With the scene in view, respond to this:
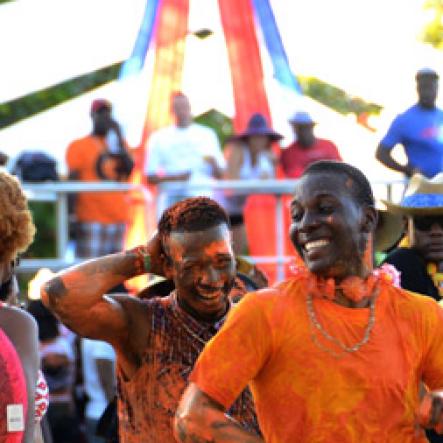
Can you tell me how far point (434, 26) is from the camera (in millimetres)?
17547

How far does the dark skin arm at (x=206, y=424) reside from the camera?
13.1 feet

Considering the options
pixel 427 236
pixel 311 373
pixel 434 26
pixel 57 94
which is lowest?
pixel 57 94

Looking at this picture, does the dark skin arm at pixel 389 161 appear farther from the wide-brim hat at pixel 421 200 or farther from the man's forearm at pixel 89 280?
the man's forearm at pixel 89 280

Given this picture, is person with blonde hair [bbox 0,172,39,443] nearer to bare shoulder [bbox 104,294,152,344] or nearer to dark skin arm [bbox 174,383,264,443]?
bare shoulder [bbox 104,294,152,344]

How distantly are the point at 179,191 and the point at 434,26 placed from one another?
7597mm

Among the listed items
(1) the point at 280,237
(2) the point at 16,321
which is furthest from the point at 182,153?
(2) the point at 16,321

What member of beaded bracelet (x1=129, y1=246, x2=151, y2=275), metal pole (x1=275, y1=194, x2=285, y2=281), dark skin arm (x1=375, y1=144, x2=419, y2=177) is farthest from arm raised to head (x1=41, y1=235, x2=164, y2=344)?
dark skin arm (x1=375, y1=144, x2=419, y2=177)

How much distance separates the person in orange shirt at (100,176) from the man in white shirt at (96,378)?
2.86 feet

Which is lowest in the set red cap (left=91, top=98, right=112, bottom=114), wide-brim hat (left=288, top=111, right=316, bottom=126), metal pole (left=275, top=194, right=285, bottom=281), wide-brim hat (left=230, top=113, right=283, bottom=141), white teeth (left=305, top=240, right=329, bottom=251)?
metal pole (left=275, top=194, right=285, bottom=281)

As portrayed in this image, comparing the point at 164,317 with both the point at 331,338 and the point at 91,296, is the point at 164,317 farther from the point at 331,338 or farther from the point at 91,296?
the point at 331,338

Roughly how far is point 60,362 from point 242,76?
293cm

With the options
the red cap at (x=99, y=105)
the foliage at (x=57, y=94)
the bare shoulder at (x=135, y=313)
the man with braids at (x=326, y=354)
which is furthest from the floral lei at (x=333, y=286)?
the foliage at (x=57, y=94)

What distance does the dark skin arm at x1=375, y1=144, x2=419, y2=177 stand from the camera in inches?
437

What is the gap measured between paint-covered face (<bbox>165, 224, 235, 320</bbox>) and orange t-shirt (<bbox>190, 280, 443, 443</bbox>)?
4.77 feet
